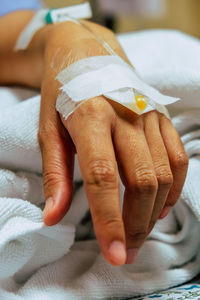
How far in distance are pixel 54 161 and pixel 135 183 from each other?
12cm

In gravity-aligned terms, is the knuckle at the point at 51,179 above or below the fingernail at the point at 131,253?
above

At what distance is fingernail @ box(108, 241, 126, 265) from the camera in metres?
0.42

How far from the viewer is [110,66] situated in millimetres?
574

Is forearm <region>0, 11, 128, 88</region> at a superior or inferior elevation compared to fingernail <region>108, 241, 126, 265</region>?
superior

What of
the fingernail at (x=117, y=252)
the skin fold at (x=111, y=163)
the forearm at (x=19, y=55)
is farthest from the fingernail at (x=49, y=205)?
the forearm at (x=19, y=55)

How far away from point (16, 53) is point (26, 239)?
0.51 m

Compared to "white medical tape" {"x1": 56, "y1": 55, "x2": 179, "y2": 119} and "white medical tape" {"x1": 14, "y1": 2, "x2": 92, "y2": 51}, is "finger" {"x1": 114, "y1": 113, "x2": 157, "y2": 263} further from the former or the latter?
"white medical tape" {"x1": 14, "y1": 2, "x2": 92, "y2": 51}

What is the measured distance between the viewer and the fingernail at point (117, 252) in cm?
42

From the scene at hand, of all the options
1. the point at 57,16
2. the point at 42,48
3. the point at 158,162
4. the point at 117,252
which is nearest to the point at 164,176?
the point at 158,162

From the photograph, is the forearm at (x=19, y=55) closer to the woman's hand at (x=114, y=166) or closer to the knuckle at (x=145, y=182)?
the woman's hand at (x=114, y=166)

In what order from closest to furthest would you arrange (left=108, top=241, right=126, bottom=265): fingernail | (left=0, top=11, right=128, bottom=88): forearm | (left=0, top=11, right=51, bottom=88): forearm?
(left=108, top=241, right=126, bottom=265): fingernail, (left=0, top=11, right=128, bottom=88): forearm, (left=0, top=11, right=51, bottom=88): forearm

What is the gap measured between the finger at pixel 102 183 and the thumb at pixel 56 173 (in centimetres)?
5

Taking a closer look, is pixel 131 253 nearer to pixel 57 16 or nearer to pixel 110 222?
pixel 110 222

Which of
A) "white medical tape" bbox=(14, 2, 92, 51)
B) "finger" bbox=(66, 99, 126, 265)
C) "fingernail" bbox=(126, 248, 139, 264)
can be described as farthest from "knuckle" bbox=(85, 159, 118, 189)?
"white medical tape" bbox=(14, 2, 92, 51)
